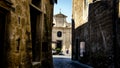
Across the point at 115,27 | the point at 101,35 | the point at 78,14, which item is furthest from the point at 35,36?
the point at 78,14

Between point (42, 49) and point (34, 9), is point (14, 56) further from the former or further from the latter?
point (42, 49)

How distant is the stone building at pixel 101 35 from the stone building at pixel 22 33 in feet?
14.9

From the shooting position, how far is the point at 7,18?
5.83m

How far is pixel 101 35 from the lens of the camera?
47.5 ft

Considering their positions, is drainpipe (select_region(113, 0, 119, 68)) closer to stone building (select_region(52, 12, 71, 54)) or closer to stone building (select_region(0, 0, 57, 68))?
stone building (select_region(0, 0, 57, 68))

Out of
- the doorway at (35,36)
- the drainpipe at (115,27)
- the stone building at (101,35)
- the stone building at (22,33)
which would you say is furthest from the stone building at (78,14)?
the doorway at (35,36)

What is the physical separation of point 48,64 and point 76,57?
13.0 m

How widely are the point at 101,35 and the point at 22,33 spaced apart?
854 centimetres

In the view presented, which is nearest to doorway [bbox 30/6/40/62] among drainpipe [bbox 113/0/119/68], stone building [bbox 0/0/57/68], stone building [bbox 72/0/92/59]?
stone building [bbox 0/0/57/68]

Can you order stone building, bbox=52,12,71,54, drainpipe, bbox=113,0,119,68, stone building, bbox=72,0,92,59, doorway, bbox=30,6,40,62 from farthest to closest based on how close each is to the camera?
stone building, bbox=52,12,71,54, stone building, bbox=72,0,92,59, drainpipe, bbox=113,0,119,68, doorway, bbox=30,6,40,62

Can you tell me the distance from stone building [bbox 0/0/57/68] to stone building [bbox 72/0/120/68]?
14.9 feet

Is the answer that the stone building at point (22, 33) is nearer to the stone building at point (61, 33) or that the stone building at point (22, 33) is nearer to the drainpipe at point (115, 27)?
the drainpipe at point (115, 27)

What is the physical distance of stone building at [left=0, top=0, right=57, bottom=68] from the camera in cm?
581

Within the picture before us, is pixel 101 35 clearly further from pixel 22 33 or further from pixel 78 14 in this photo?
pixel 22 33
